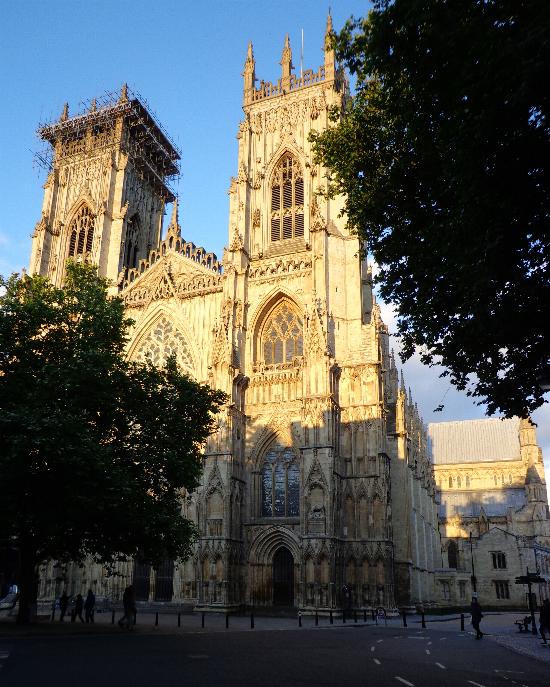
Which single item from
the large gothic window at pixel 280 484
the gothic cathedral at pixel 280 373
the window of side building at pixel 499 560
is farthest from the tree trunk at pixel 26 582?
the window of side building at pixel 499 560

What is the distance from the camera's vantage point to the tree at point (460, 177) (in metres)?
10.9

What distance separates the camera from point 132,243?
50406 mm

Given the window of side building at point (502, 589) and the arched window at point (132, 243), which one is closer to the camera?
the arched window at point (132, 243)

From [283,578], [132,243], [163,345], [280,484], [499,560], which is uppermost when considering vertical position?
[132,243]

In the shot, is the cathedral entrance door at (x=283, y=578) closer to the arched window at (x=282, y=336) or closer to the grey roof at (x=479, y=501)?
the arched window at (x=282, y=336)

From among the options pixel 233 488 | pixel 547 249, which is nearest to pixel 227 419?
pixel 233 488

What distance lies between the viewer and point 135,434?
23.1m

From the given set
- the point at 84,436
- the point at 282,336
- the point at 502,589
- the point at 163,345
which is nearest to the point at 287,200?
the point at 282,336

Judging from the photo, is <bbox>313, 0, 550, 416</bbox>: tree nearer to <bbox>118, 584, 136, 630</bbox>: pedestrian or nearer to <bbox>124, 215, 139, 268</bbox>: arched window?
<bbox>118, 584, 136, 630</bbox>: pedestrian

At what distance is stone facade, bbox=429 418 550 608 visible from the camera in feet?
194

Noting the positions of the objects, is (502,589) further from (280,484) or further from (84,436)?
(84,436)

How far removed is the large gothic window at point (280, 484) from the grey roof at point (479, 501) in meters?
46.1

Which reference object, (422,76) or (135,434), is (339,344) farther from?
(422,76)

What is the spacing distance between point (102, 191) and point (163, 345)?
15.9 meters
